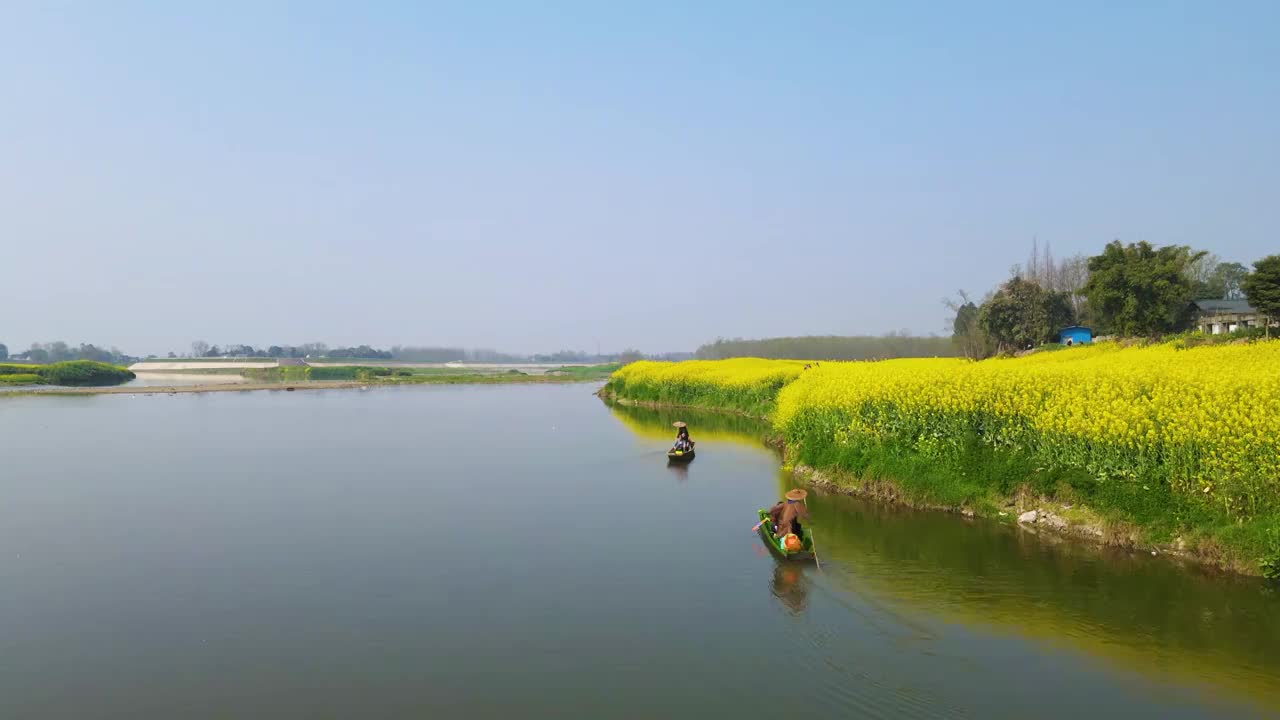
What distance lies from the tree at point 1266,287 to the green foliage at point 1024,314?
71.1 feet

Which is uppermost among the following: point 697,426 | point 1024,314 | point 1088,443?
point 1024,314

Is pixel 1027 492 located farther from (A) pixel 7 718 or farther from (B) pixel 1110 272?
(B) pixel 1110 272

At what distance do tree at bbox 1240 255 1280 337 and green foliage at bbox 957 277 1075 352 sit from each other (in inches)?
853

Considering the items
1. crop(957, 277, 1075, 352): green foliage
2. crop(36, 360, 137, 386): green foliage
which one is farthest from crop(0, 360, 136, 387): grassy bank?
crop(957, 277, 1075, 352): green foliage

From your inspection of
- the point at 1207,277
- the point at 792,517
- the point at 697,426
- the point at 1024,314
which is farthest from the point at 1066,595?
the point at 1207,277

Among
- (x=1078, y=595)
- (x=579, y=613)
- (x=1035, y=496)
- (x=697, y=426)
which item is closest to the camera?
(x=579, y=613)

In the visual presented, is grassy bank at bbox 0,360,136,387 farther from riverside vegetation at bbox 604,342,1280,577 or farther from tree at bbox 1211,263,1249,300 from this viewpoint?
tree at bbox 1211,263,1249,300

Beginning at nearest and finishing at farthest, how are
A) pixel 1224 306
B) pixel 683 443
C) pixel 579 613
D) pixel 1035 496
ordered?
pixel 579 613
pixel 1035 496
pixel 683 443
pixel 1224 306

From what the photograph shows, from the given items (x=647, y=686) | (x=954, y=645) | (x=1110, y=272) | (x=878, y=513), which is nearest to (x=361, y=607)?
(x=647, y=686)

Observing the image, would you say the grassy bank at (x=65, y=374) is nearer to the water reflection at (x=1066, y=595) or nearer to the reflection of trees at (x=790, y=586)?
the water reflection at (x=1066, y=595)

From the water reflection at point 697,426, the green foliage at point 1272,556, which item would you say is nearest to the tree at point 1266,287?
the water reflection at point 697,426

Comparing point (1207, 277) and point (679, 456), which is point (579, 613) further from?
point (1207, 277)

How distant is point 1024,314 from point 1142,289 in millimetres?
16673

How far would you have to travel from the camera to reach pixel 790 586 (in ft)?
54.6
